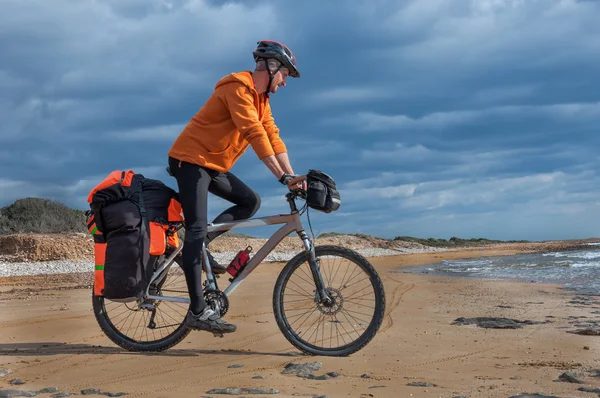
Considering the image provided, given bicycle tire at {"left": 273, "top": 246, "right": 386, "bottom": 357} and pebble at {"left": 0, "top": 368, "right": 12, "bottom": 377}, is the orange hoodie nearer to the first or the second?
bicycle tire at {"left": 273, "top": 246, "right": 386, "bottom": 357}

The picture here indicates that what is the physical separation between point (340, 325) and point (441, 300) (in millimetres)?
3334

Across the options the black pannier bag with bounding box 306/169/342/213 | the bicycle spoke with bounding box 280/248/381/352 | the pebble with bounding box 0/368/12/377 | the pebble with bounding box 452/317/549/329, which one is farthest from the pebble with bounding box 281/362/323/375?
the pebble with bounding box 452/317/549/329

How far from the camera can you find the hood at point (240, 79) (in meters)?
4.68

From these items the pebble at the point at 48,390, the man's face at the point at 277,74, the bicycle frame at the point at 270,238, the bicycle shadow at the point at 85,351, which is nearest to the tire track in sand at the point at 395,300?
the bicycle frame at the point at 270,238

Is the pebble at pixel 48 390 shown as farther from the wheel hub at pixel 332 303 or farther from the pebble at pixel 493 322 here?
the pebble at pixel 493 322

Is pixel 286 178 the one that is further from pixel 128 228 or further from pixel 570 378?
pixel 570 378

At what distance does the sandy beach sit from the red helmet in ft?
7.35

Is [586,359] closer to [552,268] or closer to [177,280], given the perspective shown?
[177,280]

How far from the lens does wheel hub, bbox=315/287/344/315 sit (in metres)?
4.83

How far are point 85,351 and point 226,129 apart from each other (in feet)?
7.15

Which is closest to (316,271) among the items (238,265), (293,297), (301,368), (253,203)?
(293,297)

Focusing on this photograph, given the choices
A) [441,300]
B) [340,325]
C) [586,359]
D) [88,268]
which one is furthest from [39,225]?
[586,359]

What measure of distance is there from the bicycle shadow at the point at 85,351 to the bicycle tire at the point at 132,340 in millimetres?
66

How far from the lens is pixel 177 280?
213 inches
